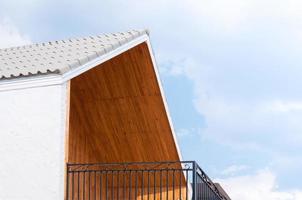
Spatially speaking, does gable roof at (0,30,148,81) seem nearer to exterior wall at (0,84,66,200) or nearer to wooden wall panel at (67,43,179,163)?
exterior wall at (0,84,66,200)

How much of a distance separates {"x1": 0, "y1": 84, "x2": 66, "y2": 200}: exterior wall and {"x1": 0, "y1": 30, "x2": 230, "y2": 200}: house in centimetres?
2

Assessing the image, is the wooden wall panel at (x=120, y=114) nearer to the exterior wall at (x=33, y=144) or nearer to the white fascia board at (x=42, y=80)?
the white fascia board at (x=42, y=80)

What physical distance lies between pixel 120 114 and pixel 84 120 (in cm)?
92

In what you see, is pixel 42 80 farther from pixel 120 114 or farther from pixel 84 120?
pixel 84 120

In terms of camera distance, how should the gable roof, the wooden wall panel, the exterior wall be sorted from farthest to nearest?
the wooden wall panel < the gable roof < the exterior wall

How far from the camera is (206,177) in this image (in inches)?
436

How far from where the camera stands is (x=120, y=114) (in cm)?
1283

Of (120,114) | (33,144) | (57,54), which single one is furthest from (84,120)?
(33,144)

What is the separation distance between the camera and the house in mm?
9594

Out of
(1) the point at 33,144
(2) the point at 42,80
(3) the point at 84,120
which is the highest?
(3) the point at 84,120

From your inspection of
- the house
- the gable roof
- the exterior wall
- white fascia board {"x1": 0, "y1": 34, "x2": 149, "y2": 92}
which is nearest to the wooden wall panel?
the house

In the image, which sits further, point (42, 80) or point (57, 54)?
point (57, 54)

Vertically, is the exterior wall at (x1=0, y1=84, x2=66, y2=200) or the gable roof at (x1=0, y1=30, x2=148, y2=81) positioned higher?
the gable roof at (x1=0, y1=30, x2=148, y2=81)

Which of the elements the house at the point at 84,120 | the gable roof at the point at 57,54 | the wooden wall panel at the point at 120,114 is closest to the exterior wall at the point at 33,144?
the house at the point at 84,120
